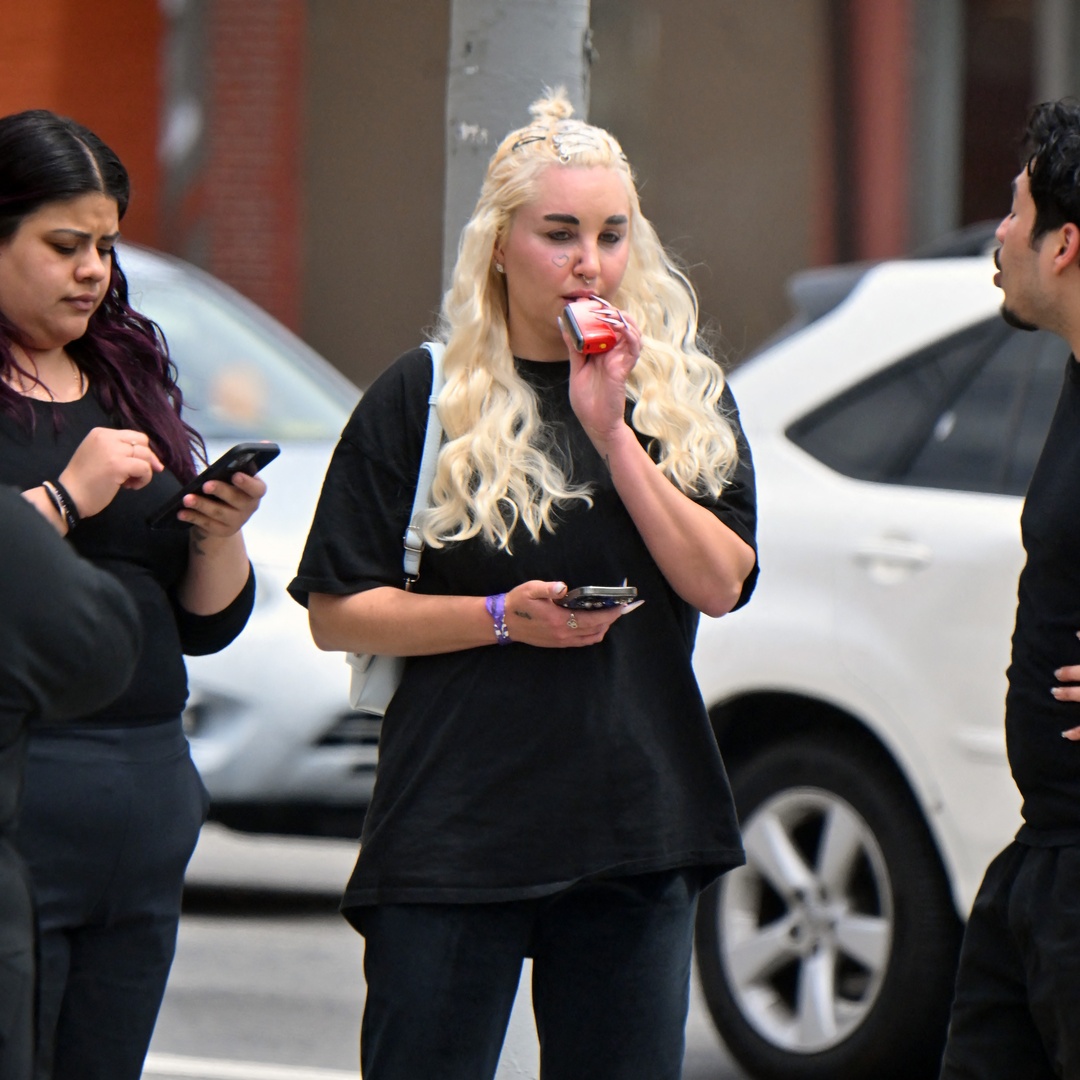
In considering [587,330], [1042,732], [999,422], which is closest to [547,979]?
[1042,732]

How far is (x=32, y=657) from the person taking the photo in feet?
6.94

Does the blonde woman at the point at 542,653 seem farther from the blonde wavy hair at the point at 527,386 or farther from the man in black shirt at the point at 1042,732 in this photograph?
the man in black shirt at the point at 1042,732

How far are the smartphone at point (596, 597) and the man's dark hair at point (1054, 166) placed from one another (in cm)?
75

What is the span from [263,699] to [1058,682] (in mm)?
3394

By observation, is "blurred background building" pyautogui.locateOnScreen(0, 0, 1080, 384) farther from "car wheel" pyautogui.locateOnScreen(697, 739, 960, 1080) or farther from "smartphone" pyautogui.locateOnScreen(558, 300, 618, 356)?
"smartphone" pyautogui.locateOnScreen(558, 300, 618, 356)

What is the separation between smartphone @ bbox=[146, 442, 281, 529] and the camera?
114 inches

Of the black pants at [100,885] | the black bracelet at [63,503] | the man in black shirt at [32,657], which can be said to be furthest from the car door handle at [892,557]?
the man in black shirt at [32,657]

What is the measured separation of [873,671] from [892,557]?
0.81 feet

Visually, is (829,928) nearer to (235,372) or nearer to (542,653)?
(542,653)

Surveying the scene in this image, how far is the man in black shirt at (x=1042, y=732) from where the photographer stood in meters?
2.85

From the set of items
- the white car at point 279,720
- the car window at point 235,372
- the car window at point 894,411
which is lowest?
the white car at point 279,720

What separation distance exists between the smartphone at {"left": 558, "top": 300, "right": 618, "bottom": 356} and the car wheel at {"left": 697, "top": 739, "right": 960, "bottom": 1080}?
6.12ft

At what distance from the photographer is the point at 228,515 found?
2965 mm

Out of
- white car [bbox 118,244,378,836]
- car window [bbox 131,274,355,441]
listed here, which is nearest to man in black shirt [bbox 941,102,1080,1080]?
white car [bbox 118,244,378,836]
